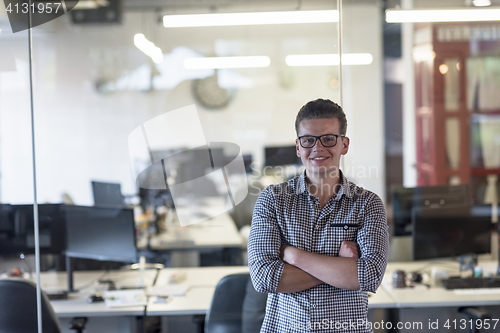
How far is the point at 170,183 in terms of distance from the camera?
4844 millimetres

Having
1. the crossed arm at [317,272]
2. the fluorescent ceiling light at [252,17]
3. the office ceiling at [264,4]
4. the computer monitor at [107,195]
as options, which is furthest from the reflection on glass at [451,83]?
the crossed arm at [317,272]

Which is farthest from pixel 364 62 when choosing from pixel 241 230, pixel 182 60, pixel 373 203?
pixel 373 203

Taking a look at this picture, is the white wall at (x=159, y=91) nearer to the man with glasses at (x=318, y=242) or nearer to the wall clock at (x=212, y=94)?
the wall clock at (x=212, y=94)

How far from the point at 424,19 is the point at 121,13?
3.90 m

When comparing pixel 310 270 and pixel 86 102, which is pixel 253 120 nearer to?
pixel 86 102

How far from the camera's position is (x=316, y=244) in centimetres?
189

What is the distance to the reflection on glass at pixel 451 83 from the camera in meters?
5.58

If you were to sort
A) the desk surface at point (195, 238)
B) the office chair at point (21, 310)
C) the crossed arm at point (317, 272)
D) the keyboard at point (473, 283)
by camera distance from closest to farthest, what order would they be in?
1. the crossed arm at point (317, 272)
2. the office chair at point (21, 310)
3. the keyboard at point (473, 283)
4. the desk surface at point (195, 238)

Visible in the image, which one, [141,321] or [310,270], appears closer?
[310,270]

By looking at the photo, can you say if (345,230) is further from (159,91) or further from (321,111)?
(159,91)

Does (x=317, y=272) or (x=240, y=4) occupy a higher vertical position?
(x=240, y=4)

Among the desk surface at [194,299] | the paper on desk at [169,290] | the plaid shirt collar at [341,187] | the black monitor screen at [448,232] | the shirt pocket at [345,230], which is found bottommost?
the desk surface at [194,299]

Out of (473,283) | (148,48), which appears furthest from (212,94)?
(473,283)

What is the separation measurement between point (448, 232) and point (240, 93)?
3.67 meters
